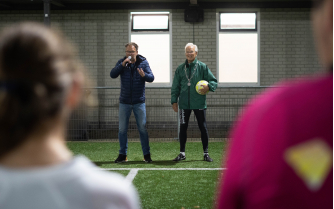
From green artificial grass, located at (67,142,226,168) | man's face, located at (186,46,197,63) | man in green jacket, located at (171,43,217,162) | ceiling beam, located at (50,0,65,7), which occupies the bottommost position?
green artificial grass, located at (67,142,226,168)

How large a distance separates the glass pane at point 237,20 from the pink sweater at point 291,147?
41.0 ft

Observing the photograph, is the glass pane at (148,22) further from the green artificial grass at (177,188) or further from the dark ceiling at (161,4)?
the green artificial grass at (177,188)

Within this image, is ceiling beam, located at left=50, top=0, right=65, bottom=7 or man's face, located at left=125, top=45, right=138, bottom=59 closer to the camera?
man's face, located at left=125, top=45, right=138, bottom=59

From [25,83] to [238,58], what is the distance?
12443 millimetres

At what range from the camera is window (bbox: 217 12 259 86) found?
42.0ft

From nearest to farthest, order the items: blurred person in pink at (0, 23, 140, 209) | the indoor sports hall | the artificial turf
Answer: blurred person in pink at (0, 23, 140, 209), the artificial turf, the indoor sports hall

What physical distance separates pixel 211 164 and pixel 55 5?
8844 mm

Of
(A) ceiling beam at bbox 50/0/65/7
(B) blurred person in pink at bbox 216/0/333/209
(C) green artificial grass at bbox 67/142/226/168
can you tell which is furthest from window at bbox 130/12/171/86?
(B) blurred person in pink at bbox 216/0/333/209

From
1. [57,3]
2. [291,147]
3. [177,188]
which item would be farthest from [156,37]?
[291,147]

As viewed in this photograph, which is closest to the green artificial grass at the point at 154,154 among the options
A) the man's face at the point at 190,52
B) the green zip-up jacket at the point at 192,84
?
the green zip-up jacket at the point at 192,84

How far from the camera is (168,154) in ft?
25.6

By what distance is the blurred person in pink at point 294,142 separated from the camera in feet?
2.03

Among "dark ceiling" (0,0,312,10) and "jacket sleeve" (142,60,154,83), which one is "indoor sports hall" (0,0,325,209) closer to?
"dark ceiling" (0,0,312,10)

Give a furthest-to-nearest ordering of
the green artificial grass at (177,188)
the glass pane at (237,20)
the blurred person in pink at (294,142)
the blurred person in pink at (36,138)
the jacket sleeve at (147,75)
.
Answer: the glass pane at (237,20)
the jacket sleeve at (147,75)
the green artificial grass at (177,188)
the blurred person in pink at (36,138)
the blurred person in pink at (294,142)
